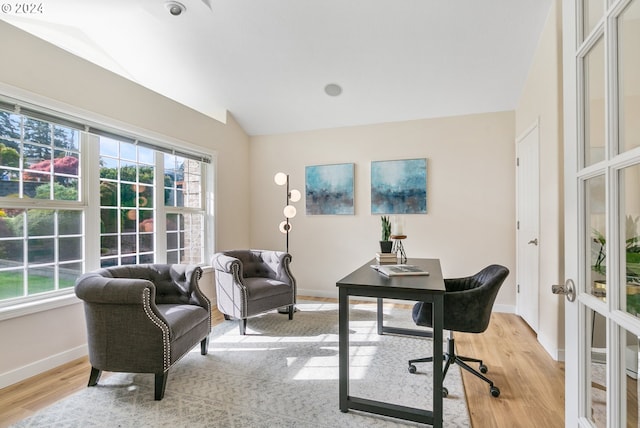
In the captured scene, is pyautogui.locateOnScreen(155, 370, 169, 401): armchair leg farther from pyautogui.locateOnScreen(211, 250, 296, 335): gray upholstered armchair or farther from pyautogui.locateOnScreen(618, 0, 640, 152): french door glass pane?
pyautogui.locateOnScreen(618, 0, 640, 152): french door glass pane

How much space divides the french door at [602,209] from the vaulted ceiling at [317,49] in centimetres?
223

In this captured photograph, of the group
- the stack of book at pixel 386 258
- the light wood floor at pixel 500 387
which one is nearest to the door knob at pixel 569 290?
the light wood floor at pixel 500 387

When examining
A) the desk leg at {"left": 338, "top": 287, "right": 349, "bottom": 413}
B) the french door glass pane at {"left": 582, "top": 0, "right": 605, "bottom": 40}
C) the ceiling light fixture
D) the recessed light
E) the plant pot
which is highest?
the ceiling light fixture

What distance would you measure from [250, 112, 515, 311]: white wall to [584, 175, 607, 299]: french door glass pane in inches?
131

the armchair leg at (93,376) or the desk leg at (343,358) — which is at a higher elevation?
the desk leg at (343,358)

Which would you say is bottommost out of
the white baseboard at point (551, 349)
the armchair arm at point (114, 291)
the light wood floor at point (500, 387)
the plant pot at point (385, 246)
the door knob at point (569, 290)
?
the light wood floor at point (500, 387)

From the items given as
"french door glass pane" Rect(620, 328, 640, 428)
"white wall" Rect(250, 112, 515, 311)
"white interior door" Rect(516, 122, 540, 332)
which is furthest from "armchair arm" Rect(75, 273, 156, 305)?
"white interior door" Rect(516, 122, 540, 332)

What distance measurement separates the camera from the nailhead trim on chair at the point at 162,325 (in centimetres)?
214

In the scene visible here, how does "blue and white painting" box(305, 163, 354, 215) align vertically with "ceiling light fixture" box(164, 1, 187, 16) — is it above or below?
below

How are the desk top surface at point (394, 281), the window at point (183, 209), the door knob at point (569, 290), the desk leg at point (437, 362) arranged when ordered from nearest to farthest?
the door knob at point (569, 290) → the desk leg at point (437, 362) → the desk top surface at point (394, 281) → the window at point (183, 209)

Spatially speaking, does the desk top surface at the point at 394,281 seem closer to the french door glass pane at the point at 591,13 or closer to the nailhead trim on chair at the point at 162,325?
the nailhead trim on chair at the point at 162,325

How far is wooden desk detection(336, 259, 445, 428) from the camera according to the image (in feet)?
5.92

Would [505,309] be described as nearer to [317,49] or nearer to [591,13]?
[317,49]

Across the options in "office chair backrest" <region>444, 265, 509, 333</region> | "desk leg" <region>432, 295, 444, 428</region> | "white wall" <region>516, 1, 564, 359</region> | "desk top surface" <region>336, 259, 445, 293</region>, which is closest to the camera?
"desk leg" <region>432, 295, 444, 428</region>
